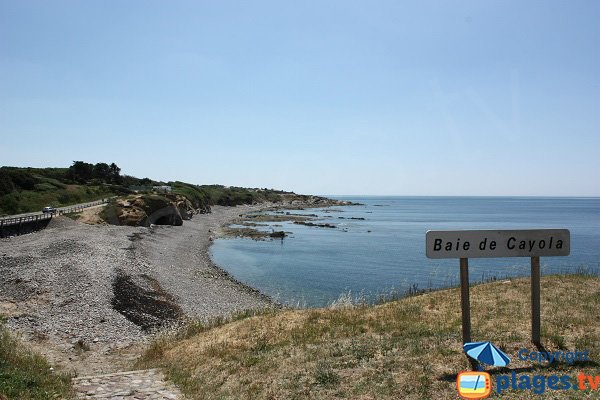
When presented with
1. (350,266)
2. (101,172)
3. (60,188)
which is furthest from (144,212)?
(101,172)

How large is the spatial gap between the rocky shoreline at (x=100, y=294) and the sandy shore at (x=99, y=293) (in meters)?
0.04

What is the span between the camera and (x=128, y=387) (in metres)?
8.48

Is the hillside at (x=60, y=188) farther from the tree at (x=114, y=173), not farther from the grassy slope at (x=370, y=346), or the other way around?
the grassy slope at (x=370, y=346)

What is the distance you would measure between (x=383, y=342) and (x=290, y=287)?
22932mm

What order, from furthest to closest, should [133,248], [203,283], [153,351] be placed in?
[133,248] < [203,283] < [153,351]

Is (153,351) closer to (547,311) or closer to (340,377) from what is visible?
(340,377)

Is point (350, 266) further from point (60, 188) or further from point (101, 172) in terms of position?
point (101, 172)

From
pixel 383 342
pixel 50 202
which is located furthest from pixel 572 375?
pixel 50 202

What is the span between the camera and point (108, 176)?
9412 cm

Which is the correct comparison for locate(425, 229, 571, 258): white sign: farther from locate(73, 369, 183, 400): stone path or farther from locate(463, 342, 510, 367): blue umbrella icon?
locate(73, 369, 183, 400): stone path

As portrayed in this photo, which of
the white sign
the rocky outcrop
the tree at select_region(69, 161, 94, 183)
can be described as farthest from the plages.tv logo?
the tree at select_region(69, 161, 94, 183)

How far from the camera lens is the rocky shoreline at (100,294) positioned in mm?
A: 15562

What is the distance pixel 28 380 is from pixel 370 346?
6.90m

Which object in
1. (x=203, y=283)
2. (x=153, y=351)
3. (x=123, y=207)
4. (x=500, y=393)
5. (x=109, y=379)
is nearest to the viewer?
(x=500, y=393)
